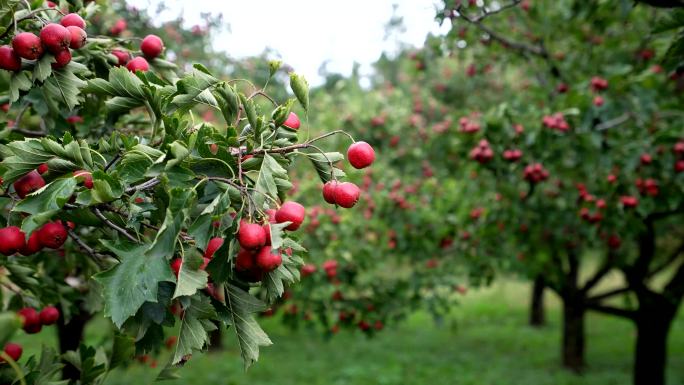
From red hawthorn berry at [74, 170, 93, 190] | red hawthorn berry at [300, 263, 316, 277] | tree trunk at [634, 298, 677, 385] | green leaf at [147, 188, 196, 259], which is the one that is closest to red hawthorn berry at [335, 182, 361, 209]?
green leaf at [147, 188, 196, 259]

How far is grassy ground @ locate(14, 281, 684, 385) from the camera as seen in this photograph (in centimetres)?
992

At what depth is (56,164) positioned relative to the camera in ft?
6.20

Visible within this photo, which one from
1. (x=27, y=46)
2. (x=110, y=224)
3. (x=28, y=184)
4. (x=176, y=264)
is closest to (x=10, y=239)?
(x=28, y=184)

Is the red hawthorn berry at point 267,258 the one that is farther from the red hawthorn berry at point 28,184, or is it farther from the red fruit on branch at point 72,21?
the red fruit on branch at point 72,21

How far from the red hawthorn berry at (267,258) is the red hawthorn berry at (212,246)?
16cm

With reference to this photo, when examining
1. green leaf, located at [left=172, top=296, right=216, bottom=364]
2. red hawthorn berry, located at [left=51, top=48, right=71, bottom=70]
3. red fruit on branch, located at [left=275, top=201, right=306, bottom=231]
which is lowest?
green leaf, located at [left=172, top=296, right=216, bottom=364]

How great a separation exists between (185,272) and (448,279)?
592cm

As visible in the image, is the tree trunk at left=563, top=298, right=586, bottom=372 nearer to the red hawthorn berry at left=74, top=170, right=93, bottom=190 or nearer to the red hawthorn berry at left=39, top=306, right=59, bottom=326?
the red hawthorn berry at left=39, top=306, right=59, bottom=326

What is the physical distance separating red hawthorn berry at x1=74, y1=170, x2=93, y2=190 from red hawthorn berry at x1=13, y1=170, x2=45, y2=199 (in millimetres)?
175

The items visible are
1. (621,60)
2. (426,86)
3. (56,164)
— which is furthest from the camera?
(426,86)

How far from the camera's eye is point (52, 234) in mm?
2018

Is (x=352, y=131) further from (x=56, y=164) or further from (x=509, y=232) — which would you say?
(x=56, y=164)

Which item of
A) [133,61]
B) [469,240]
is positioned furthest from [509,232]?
[133,61]

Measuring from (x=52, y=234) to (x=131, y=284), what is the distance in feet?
1.59
